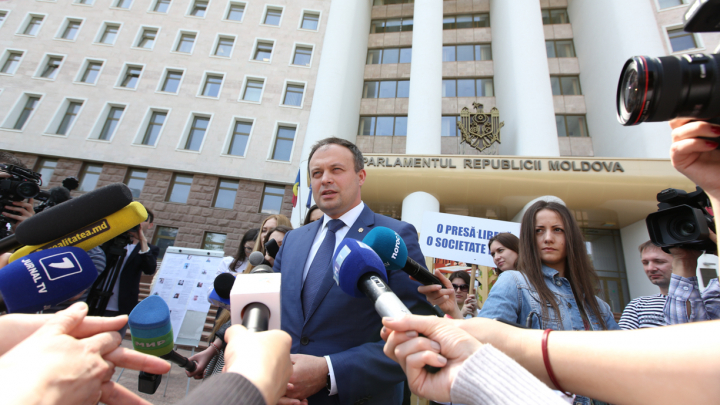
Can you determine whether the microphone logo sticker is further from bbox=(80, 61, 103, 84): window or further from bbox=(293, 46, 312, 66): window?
bbox=(80, 61, 103, 84): window

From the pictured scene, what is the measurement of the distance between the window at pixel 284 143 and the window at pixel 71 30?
11.9m

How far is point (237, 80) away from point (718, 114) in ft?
57.9

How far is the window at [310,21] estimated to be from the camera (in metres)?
17.9

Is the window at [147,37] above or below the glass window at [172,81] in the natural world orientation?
above

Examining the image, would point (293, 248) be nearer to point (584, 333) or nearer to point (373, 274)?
point (373, 274)

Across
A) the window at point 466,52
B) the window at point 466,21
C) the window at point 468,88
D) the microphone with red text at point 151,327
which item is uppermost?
the window at point 466,21

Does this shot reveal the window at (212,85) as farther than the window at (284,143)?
Yes

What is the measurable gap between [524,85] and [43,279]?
1358 centimetres

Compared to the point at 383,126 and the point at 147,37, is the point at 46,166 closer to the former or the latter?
the point at 147,37

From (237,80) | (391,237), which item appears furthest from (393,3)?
(391,237)

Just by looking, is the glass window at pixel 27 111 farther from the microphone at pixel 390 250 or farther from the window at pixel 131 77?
the microphone at pixel 390 250

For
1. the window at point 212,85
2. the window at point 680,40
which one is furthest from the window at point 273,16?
the window at point 680,40

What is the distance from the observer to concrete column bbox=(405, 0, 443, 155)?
11570 millimetres

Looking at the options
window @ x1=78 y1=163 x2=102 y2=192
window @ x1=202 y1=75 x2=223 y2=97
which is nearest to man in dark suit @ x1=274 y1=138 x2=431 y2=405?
window @ x1=202 y1=75 x2=223 y2=97
